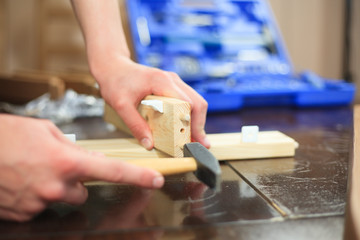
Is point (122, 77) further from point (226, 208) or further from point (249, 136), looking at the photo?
point (226, 208)

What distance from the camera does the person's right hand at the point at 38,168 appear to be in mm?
463

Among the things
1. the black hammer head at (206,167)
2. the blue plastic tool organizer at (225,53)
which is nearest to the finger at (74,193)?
the black hammer head at (206,167)

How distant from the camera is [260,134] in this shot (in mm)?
922

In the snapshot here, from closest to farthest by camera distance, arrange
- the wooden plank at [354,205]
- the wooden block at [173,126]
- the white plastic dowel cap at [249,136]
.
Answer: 1. the wooden plank at [354,205]
2. the wooden block at [173,126]
3. the white plastic dowel cap at [249,136]

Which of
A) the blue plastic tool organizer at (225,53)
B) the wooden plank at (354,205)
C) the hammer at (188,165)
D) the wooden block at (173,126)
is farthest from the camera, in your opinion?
the blue plastic tool organizer at (225,53)

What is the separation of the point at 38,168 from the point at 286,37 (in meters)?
2.83

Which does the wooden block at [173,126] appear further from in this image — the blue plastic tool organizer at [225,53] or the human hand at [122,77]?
the blue plastic tool organizer at [225,53]

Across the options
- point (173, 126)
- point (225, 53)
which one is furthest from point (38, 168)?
point (225, 53)

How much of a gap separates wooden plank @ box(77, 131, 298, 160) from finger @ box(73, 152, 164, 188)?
0.28m

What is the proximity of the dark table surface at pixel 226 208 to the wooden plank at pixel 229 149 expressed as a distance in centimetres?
2

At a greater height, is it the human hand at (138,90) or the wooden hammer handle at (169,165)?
the human hand at (138,90)

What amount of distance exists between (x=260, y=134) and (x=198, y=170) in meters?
0.39

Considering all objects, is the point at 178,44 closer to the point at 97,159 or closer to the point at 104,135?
the point at 104,135

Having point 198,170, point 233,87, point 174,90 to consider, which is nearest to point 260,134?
point 174,90
